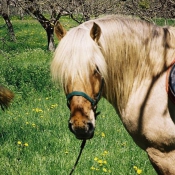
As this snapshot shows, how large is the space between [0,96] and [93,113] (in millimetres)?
806

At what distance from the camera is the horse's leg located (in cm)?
284

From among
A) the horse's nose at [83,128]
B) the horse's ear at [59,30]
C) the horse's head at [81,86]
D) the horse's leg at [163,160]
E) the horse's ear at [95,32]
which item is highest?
the horse's ear at [95,32]

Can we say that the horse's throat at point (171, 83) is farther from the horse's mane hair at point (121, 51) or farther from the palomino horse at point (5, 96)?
the palomino horse at point (5, 96)

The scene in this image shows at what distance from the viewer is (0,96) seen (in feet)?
7.09

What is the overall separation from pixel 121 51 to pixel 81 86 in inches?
20.8

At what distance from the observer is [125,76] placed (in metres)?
2.97

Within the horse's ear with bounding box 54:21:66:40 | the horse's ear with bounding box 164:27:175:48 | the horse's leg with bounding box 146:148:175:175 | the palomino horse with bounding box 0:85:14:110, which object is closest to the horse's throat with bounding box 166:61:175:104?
the horse's ear with bounding box 164:27:175:48

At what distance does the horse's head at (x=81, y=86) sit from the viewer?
257 cm

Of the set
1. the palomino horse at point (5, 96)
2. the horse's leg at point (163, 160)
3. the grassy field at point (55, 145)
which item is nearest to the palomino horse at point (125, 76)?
the horse's leg at point (163, 160)

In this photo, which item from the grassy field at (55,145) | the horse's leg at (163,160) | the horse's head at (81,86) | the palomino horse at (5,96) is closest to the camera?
the palomino horse at (5,96)

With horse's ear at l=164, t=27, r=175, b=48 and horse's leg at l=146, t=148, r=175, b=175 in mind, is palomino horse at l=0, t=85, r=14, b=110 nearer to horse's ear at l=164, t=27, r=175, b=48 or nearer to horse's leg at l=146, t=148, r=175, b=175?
horse's leg at l=146, t=148, r=175, b=175

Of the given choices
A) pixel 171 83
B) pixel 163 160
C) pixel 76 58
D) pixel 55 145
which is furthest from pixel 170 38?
pixel 55 145

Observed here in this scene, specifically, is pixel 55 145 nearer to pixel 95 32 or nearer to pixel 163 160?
pixel 163 160

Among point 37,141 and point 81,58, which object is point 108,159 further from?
point 81,58
